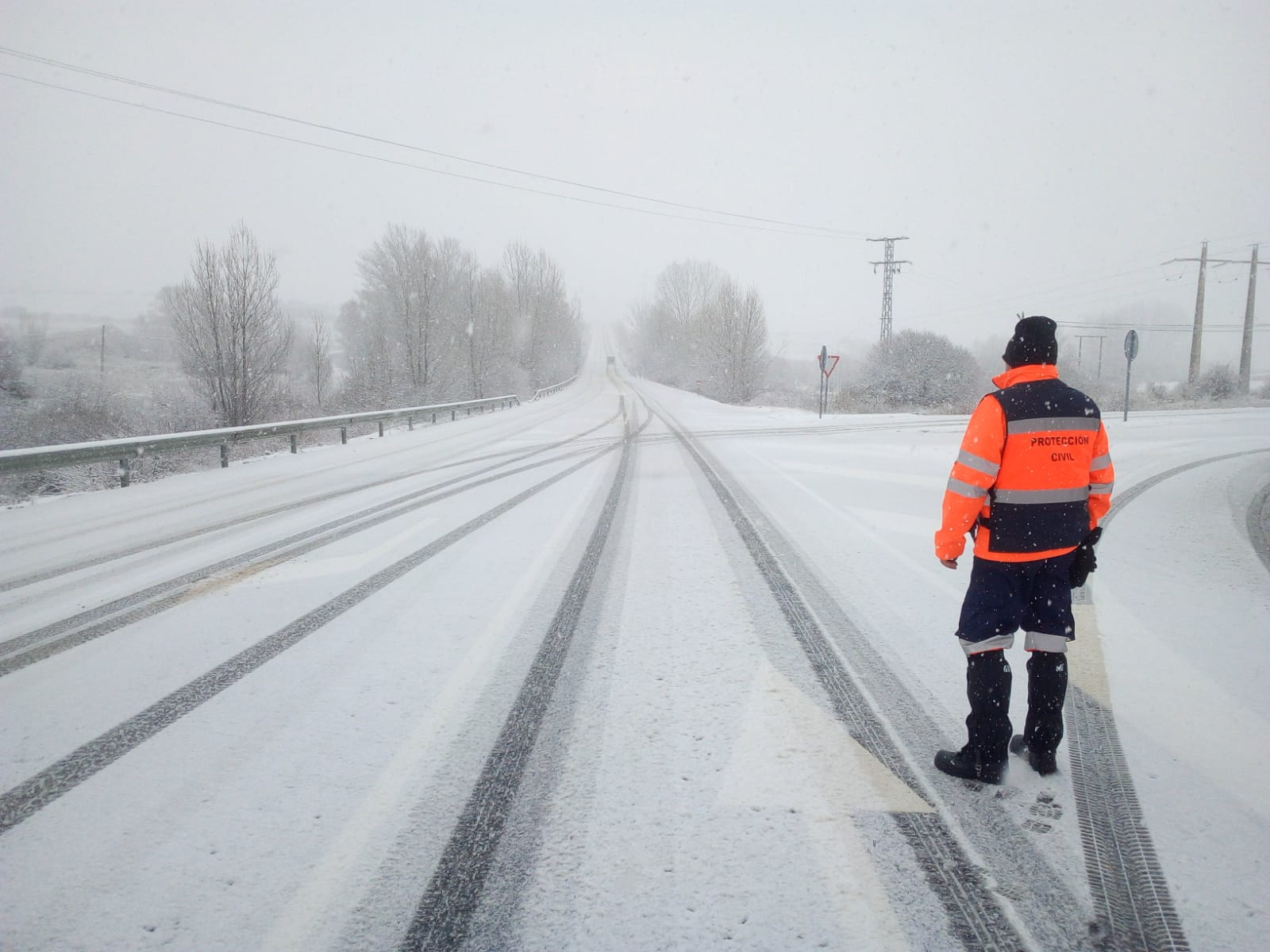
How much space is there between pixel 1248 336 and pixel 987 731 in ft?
142

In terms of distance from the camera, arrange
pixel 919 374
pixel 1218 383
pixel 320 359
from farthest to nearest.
A: pixel 320 359 < pixel 919 374 < pixel 1218 383

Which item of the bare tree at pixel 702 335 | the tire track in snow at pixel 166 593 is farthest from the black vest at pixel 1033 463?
the bare tree at pixel 702 335

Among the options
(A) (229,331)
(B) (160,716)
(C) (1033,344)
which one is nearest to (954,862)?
(C) (1033,344)

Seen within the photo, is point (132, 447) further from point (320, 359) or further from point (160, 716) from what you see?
point (320, 359)

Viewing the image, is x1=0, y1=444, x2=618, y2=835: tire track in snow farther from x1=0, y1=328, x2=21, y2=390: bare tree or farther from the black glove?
Answer: x1=0, y1=328, x2=21, y2=390: bare tree

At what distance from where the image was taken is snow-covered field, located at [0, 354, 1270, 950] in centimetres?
204

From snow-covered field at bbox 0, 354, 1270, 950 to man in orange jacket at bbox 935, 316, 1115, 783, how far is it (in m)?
0.24

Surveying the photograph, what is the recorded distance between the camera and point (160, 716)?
3209 mm

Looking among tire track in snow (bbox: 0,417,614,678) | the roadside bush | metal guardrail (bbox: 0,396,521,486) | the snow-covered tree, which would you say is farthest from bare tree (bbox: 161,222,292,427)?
the roadside bush

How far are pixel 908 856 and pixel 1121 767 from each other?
1302mm

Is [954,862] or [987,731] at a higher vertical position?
[987,731]

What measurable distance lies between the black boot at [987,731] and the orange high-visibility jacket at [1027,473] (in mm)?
495

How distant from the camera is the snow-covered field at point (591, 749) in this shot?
2043 mm

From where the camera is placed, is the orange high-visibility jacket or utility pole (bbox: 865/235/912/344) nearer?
the orange high-visibility jacket
